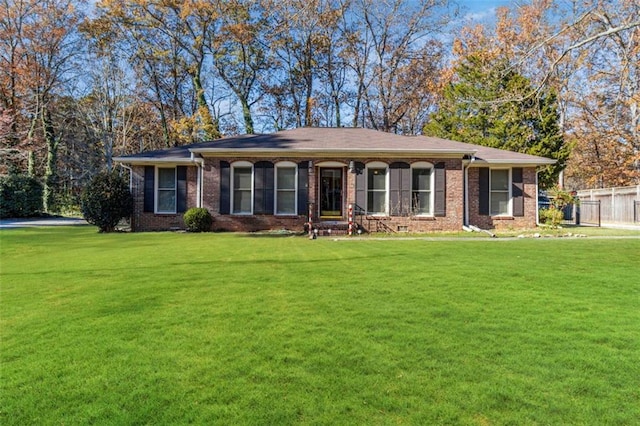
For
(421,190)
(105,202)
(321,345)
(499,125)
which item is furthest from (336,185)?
(321,345)

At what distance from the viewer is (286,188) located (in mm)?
16188

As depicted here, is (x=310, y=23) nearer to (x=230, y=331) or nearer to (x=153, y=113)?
(x=153, y=113)

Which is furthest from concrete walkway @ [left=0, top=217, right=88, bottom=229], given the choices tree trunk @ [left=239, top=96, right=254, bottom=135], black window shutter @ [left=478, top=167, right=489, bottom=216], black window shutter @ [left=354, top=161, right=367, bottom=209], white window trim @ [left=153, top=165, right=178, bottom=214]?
black window shutter @ [left=478, top=167, right=489, bottom=216]

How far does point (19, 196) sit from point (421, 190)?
2237 centimetres

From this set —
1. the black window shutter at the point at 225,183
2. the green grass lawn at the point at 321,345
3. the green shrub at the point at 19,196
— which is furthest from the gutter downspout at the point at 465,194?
the green shrub at the point at 19,196

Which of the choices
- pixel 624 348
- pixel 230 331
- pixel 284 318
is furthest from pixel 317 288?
pixel 624 348

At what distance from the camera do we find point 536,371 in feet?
10.4

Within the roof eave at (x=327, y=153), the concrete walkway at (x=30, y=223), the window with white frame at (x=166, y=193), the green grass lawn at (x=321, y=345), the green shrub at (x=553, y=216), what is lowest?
the green grass lawn at (x=321, y=345)

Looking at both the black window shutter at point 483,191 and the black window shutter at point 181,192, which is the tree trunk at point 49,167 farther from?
the black window shutter at point 483,191

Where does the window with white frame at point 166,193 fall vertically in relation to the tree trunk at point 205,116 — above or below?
below

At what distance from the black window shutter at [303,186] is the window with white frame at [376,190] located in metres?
2.38

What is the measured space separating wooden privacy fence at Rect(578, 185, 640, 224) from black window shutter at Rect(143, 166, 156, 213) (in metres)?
20.8

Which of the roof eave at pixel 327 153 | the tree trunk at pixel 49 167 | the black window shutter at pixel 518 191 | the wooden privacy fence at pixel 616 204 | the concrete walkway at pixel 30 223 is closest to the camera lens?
the roof eave at pixel 327 153

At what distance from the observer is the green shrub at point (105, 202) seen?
15.7 metres
